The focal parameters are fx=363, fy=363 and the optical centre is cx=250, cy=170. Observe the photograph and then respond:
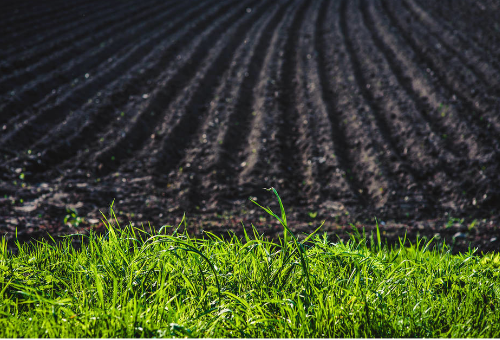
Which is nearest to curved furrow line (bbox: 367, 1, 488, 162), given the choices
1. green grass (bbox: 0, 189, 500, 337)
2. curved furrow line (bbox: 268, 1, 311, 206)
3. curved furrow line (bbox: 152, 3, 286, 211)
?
curved furrow line (bbox: 268, 1, 311, 206)

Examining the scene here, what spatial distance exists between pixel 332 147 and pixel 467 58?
427cm

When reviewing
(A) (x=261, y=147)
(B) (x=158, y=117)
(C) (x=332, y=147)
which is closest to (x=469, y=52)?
(C) (x=332, y=147)

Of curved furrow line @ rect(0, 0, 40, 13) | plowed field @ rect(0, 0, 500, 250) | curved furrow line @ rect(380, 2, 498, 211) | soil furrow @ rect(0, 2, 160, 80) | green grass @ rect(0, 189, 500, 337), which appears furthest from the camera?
curved furrow line @ rect(0, 0, 40, 13)

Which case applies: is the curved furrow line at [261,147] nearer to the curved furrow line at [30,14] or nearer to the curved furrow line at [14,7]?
the curved furrow line at [30,14]

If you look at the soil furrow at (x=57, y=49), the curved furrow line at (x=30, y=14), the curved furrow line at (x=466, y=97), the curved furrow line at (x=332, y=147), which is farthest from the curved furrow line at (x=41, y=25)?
the curved furrow line at (x=466, y=97)

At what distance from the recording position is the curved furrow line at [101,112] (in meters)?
4.58

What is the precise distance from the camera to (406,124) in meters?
5.18

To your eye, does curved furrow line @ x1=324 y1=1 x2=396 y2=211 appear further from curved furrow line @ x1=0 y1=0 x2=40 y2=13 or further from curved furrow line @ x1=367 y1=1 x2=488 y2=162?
curved furrow line @ x1=0 y1=0 x2=40 y2=13

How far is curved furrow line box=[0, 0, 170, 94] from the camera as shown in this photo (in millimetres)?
6298

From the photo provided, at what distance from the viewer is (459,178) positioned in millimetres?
4008

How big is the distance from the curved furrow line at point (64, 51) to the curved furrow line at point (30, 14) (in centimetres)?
151

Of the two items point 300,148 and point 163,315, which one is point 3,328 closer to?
point 163,315

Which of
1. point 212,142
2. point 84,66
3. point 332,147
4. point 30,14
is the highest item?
point 30,14

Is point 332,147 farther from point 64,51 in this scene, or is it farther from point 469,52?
point 64,51
